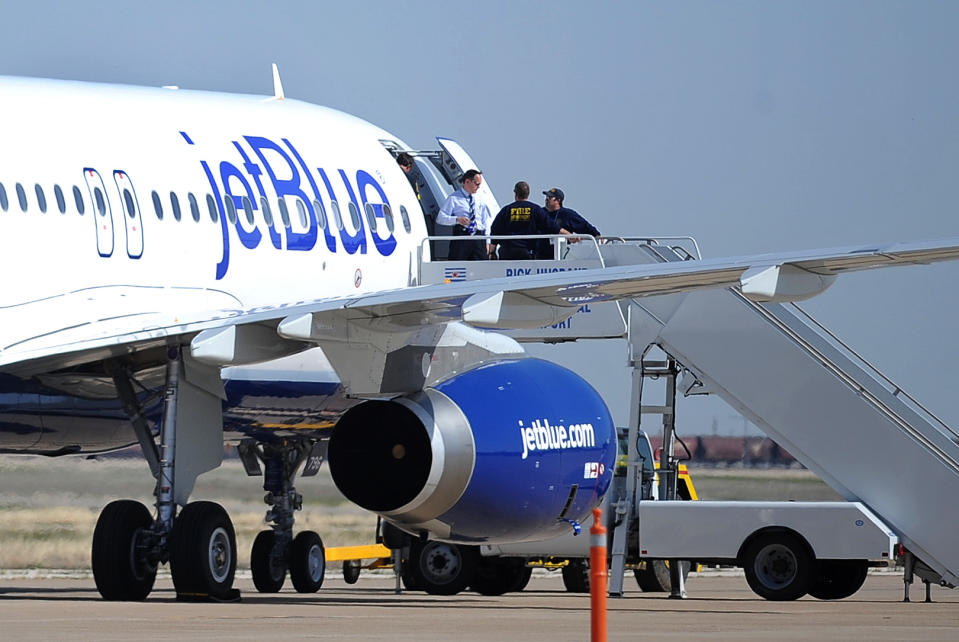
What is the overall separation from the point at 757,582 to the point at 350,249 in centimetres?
540

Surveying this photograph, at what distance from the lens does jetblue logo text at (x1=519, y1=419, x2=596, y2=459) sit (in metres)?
15.8

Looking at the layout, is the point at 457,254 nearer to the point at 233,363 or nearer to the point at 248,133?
the point at 248,133

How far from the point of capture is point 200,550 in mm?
16031

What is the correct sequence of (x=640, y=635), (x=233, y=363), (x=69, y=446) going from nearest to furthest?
(x=640, y=635)
(x=233, y=363)
(x=69, y=446)

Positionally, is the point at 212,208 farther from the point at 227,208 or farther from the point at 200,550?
the point at 200,550

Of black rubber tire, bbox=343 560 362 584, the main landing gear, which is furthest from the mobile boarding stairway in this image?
black rubber tire, bbox=343 560 362 584

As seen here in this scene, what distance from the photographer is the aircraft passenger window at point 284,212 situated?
19.4 metres

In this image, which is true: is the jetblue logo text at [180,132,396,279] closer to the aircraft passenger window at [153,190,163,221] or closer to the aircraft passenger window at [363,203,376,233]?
the aircraft passenger window at [363,203,376,233]

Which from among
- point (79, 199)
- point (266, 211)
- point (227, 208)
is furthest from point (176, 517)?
point (266, 211)

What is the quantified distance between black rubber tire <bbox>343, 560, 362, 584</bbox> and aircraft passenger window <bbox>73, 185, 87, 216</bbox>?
11.5 m

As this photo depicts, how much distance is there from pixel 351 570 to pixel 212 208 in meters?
10.0

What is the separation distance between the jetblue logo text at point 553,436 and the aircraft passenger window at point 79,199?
13.0ft

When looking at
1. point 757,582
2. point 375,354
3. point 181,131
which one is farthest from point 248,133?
point 757,582

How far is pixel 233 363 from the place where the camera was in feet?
48.7
